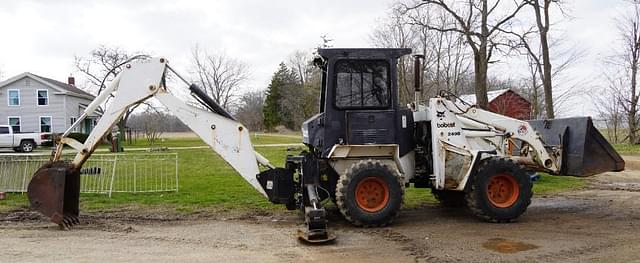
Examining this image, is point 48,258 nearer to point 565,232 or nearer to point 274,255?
point 274,255

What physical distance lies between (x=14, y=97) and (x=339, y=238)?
3986 centimetres

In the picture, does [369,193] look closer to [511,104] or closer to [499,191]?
[499,191]

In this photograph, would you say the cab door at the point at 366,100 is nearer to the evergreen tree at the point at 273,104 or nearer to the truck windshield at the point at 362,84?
the truck windshield at the point at 362,84

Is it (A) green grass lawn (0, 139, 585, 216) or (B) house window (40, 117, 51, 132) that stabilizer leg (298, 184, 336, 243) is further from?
(B) house window (40, 117, 51, 132)

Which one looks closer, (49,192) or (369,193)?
(49,192)

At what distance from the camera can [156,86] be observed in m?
Answer: 8.48

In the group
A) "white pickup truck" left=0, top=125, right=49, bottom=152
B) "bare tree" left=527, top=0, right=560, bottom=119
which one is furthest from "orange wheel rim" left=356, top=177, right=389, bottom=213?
"white pickup truck" left=0, top=125, right=49, bottom=152

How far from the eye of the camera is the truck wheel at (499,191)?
8.55 m

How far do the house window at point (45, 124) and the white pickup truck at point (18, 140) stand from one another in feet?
29.2

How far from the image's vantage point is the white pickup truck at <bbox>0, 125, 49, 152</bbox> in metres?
31.3

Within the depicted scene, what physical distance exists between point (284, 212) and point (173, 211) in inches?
80.7

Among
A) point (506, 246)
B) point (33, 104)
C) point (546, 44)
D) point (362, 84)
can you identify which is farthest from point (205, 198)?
point (33, 104)

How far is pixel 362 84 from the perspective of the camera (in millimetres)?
8609

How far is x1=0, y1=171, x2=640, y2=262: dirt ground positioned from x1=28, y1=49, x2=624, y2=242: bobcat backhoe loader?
470 mm
